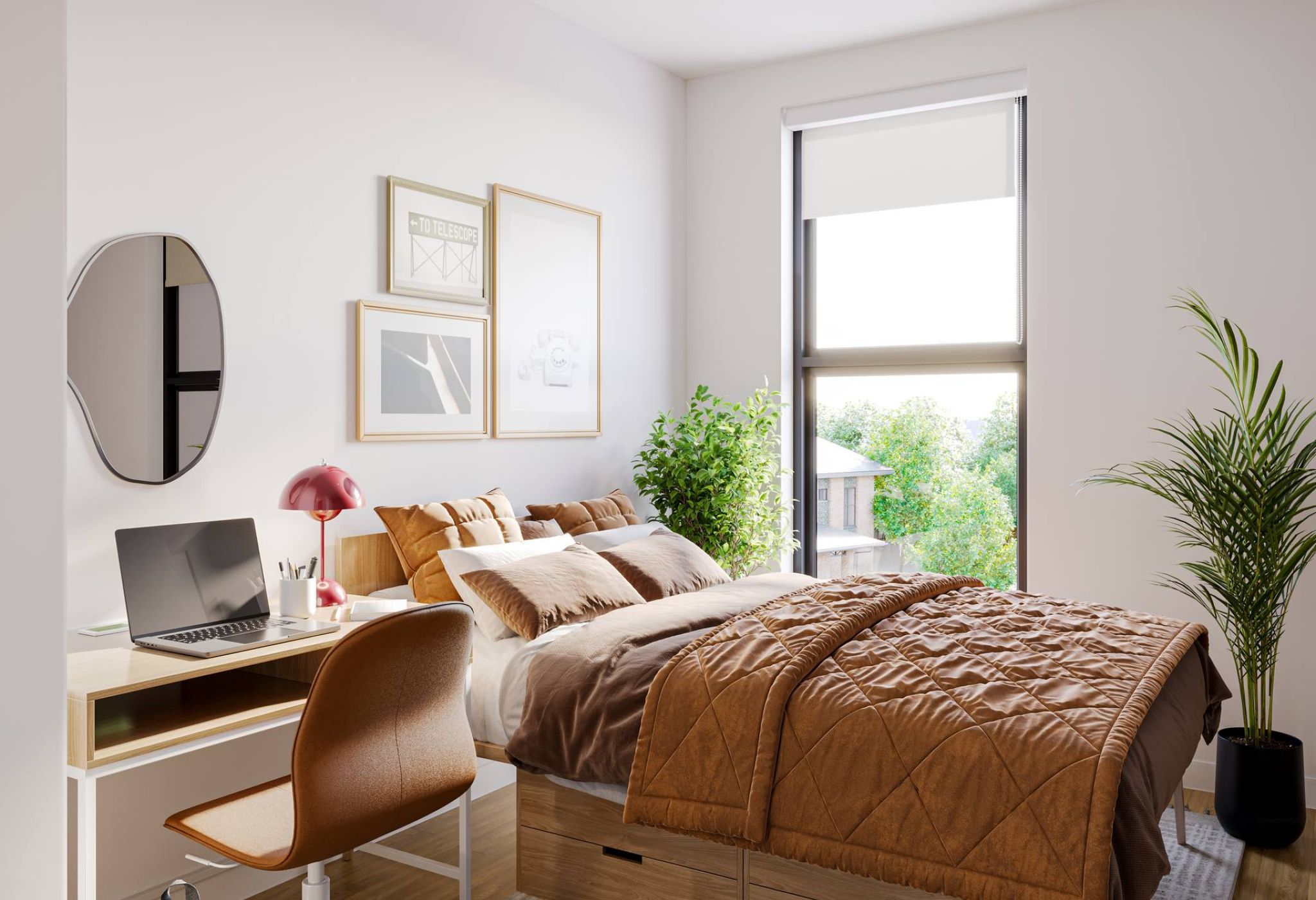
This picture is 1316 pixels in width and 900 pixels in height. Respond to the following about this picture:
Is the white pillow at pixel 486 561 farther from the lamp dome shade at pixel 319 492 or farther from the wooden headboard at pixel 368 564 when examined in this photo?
the lamp dome shade at pixel 319 492

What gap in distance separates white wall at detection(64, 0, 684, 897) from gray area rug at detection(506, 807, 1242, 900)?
1390mm

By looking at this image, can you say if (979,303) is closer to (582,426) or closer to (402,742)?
(582,426)

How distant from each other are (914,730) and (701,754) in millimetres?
494

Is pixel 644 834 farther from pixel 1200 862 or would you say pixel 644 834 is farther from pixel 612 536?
pixel 1200 862

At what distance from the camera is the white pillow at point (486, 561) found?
3.05m

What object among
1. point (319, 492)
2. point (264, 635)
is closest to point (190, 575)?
point (264, 635)

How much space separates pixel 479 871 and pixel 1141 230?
3.42m

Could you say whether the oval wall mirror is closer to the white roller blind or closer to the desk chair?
the desk chair

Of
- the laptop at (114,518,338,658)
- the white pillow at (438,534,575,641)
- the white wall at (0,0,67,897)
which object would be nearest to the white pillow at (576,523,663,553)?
the white pillow at (438,534,575,641)

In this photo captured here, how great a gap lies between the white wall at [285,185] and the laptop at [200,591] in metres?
0.17

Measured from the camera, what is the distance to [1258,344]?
12.6 feet

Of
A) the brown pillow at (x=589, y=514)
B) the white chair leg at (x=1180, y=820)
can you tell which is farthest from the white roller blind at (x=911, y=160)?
the white chair leg at (x=1180, y=820)

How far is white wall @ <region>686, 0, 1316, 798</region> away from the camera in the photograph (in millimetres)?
3770

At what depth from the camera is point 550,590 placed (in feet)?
10.2
